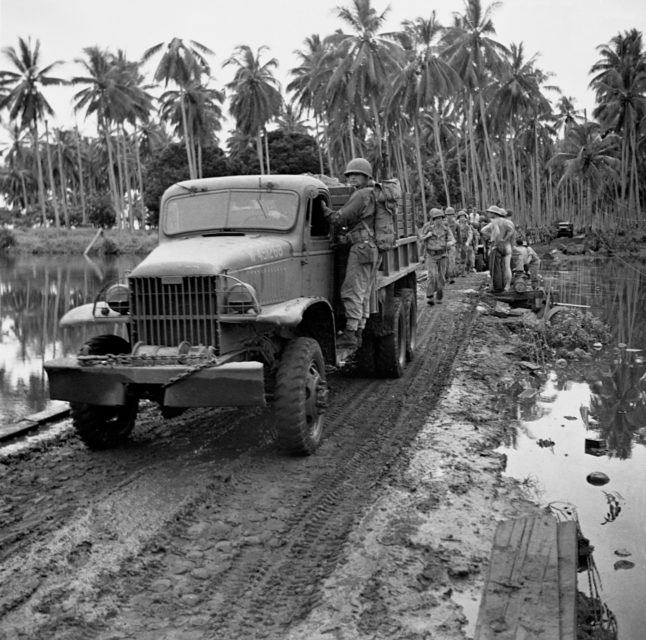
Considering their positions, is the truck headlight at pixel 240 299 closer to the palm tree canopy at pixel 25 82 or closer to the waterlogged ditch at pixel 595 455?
the waterlogged ditch at pixel 595 455

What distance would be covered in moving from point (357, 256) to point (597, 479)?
304cm

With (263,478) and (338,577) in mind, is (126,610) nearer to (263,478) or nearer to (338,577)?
(338,577)

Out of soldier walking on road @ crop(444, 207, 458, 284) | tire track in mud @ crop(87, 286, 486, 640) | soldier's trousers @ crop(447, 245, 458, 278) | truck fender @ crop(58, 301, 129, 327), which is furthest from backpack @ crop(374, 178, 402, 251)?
soldier walking on road @ crop(444, 207, 458, 284)

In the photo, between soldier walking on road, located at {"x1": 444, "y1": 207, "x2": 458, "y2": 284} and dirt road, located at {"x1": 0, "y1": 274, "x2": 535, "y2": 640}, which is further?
soldier walking on road, located at {"x1": 444, "y1": 207, "x2": 458, "y2": 284}

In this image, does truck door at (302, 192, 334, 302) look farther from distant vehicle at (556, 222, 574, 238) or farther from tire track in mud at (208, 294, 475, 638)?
distant vehicle at (556, 222, 574, 238)

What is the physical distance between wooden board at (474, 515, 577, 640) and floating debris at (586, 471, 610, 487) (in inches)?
50.7

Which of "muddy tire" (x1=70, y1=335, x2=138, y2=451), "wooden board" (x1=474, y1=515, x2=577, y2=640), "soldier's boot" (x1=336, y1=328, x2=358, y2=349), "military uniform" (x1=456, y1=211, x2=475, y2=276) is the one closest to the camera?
"wooden board" (x1=474, y1=515, x2=577, y2=640)

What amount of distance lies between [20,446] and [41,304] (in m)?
12.9

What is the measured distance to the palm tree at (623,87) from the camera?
46.9 meters

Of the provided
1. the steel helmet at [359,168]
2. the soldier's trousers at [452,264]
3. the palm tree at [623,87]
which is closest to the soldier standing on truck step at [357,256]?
the steel helmet at [359,168]

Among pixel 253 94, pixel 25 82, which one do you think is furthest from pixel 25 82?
pixel 253 94

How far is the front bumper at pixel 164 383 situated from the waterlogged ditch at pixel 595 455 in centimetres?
223

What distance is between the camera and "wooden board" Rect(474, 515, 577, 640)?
11.4 ft

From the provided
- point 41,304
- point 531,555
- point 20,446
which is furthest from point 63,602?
point 41,304
